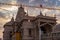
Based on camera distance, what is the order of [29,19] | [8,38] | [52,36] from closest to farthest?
[52,36] → [29,19] → [8,38]

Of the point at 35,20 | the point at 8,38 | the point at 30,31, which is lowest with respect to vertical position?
the point at 8,38

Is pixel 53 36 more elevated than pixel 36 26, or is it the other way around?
pixel 36 26

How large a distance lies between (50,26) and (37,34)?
3794 mm

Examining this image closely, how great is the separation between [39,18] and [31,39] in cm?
547

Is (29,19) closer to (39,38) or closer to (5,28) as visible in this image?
(39,38)

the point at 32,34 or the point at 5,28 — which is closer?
the point at 32,34

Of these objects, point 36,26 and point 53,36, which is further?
point 36,26

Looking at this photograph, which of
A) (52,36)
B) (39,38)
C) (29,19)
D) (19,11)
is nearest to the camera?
(52,36)

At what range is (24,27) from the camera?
135 feet

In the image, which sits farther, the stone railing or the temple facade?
the temple facade

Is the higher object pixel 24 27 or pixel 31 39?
pixel 24 27

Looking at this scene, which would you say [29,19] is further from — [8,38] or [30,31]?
Answer: [8,38]

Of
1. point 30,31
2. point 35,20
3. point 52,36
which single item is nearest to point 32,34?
point 30,31

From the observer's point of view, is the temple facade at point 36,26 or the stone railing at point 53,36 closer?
the stone railing at point 53,36
